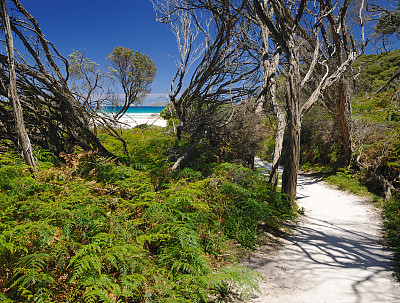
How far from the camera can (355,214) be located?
6.57 meters

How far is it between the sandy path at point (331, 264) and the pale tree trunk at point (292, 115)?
1.00 metres

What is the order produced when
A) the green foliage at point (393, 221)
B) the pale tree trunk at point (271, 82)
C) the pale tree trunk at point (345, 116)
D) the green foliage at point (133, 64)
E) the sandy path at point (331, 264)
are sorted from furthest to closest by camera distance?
the green foliage at point (133, 64) < the pale tree trunk at point (345, 116) < the pale tree trunk at point (271, 82) < the green foliage at point (393, 221) < the sandy path at point (331, 264)

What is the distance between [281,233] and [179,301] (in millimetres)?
3382

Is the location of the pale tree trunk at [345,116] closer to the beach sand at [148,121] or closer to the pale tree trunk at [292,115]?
the pale tree trunk at [292,115]

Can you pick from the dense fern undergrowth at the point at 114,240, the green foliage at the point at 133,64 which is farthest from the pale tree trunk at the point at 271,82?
the green foliage at the point at 133,64

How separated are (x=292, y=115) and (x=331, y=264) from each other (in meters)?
3.14

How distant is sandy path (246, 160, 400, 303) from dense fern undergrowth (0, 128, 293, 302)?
0.41 m

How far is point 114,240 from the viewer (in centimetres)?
261

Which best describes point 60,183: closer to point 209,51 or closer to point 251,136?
point 251,136

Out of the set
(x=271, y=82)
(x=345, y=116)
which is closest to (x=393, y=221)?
(x=271, y=82)

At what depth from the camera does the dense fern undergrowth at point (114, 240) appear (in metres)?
2.16

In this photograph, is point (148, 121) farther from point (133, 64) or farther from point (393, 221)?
point (393, 221)

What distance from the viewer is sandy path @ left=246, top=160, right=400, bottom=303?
119 inches

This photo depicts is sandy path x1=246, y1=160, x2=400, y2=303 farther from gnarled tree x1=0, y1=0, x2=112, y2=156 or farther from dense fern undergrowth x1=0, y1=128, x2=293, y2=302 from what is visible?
gnarled tree x1=0, y1=0, x2=112, y2=156
